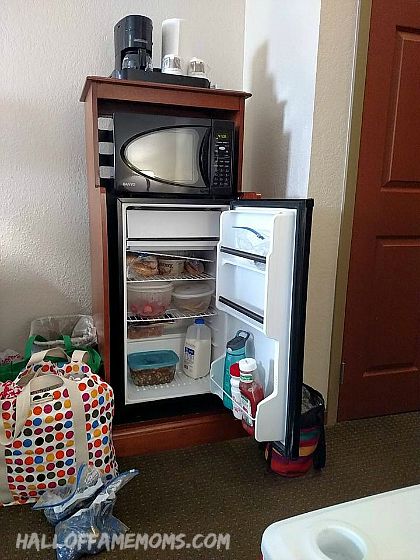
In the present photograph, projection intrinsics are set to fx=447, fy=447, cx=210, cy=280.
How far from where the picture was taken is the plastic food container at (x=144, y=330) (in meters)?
1.78

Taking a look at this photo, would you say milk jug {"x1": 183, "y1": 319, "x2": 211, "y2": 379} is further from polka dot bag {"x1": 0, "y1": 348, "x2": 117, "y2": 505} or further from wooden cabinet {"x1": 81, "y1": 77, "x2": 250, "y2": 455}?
polka dot bag {"x1": 0, "y1": 348, "x2": 117, "y2": 505}

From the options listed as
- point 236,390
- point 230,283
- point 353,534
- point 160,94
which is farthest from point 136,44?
point 353,534

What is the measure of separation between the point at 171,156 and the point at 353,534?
1302 millimetres

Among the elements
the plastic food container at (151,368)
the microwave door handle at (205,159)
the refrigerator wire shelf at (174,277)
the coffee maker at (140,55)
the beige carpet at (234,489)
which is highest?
the coffee maker at (140,55)

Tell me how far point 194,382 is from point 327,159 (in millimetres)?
999

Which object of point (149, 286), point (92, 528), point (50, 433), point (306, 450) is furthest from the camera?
point (149, 286)

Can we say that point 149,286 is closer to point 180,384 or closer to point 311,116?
point 180,384

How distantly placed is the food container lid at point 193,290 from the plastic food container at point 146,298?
0.07 metres

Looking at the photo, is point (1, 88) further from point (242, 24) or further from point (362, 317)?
point (362, 317)

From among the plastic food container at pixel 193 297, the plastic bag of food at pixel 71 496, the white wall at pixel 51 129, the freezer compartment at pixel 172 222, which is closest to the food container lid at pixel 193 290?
the plastic food container at pixel 193 297

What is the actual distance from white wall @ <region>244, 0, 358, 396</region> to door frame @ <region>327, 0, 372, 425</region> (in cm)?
2

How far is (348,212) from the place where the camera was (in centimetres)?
167

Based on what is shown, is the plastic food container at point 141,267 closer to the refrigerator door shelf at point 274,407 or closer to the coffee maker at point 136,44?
the refrigerator door shelf at point 274,407

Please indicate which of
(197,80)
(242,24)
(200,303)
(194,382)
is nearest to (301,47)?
(197,80)
